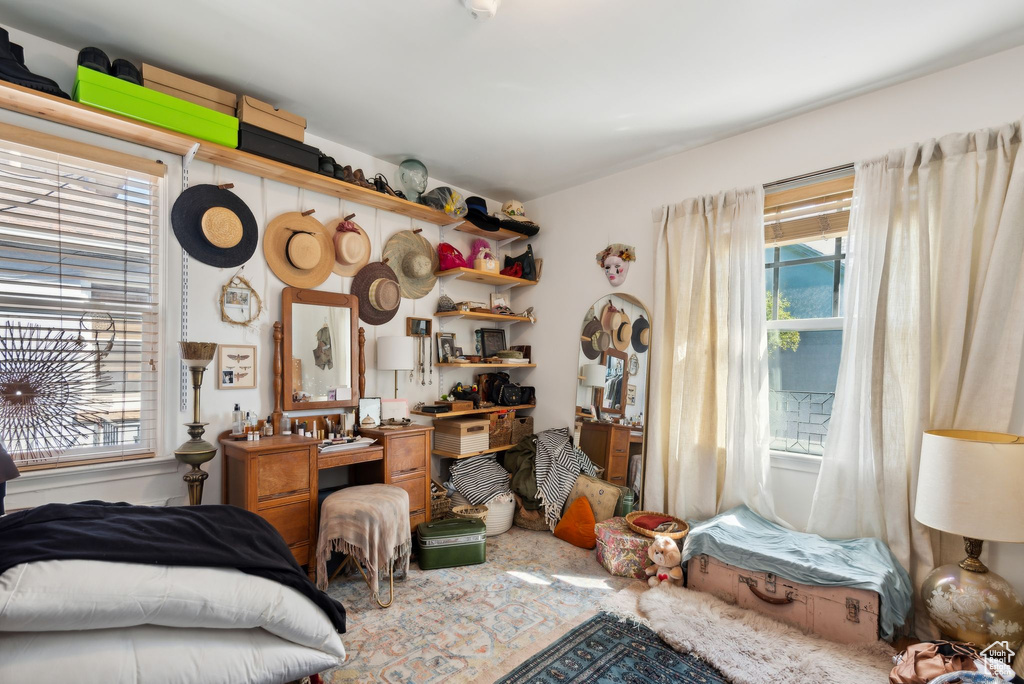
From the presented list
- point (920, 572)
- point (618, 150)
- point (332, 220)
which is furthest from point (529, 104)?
point (920, 572)

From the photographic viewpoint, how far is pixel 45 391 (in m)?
2.21

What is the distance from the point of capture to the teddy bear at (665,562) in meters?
2.67

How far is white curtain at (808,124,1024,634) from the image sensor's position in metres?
2.13

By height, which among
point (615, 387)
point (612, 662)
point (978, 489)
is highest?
point (615, 387)

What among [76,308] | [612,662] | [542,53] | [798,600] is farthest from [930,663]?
[76,308]

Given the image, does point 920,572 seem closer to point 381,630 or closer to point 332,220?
point 381,630

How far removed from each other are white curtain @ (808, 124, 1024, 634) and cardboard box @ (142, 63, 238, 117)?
3.42 metres

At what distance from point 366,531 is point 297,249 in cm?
176

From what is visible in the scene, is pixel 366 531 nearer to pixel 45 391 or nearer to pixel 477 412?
pixel 477 412

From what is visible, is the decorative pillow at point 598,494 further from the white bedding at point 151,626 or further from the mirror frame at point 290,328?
the white bedding at point 151,626

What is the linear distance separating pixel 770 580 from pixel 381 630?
189 centimetres

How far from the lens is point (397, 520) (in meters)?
2.50

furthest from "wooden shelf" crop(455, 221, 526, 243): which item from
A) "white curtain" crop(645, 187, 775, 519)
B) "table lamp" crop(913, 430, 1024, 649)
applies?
"table lamp" crop(913, 430, 1024, 649)

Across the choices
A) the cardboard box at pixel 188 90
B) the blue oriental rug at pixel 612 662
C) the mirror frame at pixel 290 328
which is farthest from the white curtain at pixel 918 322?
the cardboard box at pixel 188 90
